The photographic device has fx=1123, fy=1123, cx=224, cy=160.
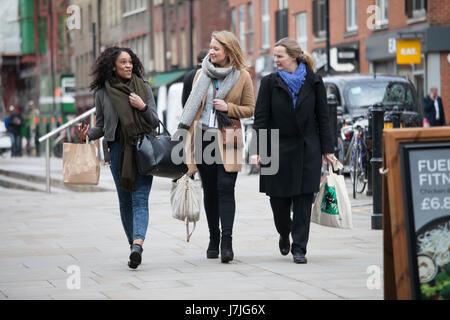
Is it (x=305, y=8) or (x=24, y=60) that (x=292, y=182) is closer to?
(x=305, y=8)

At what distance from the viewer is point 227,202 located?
8.77 meters

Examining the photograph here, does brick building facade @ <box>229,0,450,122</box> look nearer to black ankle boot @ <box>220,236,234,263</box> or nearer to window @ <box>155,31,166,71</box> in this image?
window @ <box>155,31,166,71</box>

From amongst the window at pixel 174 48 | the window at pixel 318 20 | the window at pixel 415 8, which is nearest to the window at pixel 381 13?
the window at pixel 415 8

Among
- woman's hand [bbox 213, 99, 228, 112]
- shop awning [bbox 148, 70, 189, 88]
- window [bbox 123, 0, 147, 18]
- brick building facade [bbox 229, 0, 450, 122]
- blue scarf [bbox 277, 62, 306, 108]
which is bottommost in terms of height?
woman's hand [bbox 213, 99, 228, 112]

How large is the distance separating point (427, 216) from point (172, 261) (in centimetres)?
340

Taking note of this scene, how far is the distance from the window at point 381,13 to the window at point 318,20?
4087mm

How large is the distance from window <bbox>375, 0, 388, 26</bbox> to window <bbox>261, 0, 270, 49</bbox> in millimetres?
10454

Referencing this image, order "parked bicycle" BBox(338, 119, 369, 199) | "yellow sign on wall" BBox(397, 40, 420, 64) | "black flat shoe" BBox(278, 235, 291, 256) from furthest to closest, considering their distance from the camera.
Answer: "yellow sign on wall" BBox(397, 40, 420, 64), "parked bicycle" BBox(338, 119, 369, 199), "black flat shoe" BBox(278, 235, 291, 256)

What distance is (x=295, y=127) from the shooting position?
864cm

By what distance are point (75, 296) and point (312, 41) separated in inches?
1316

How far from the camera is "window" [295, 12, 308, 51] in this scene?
40950 mm
